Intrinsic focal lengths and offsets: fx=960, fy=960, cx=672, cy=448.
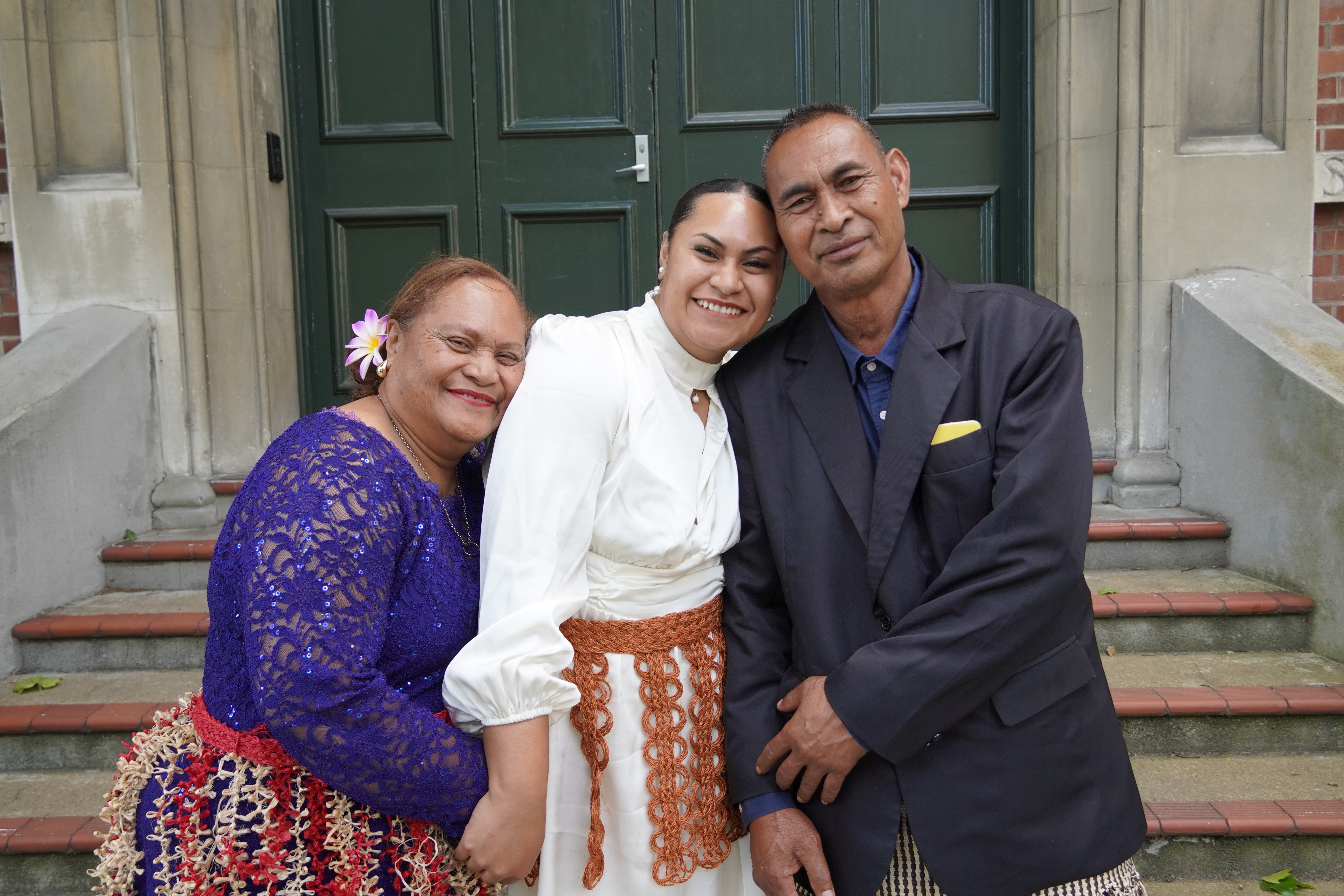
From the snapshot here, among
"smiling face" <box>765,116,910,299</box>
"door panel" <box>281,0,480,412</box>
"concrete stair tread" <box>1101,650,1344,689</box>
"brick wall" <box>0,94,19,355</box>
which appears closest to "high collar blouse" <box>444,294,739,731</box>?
"smiling face" <box>765,116,910,299</box>

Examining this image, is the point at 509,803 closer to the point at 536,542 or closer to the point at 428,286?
the point at 536,542

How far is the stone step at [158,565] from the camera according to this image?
12.5ft

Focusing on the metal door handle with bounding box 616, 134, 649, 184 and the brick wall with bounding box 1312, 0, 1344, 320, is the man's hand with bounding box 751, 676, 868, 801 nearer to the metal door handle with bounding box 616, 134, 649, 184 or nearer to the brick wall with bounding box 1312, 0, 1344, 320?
the metal door handle with bounding box 616, 134, 649, 184

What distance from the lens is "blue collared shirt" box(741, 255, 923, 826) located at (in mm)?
1878

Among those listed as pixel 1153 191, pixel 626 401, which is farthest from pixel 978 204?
pixel 626 401

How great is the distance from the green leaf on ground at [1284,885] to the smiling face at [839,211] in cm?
211

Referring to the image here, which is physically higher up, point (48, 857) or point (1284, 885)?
point (48, 857)

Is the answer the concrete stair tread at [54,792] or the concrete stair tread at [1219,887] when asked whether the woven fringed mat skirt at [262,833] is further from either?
the concrete stair tread at [1219,887]

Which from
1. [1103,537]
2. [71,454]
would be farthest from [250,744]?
[1103,537]

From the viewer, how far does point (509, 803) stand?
166 centimetres

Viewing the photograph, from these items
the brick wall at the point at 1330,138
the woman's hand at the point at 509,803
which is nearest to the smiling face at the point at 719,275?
the woman's hand at the point at 509,803

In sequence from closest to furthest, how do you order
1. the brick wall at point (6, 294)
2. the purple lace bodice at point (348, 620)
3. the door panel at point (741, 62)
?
the purple lace bodice at point (348, 620) < the brick wall at point (6, 294) < the door panel at point (741, 62)

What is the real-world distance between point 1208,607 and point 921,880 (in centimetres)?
211

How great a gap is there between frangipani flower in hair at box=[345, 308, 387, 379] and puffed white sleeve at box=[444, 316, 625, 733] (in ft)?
1.17
